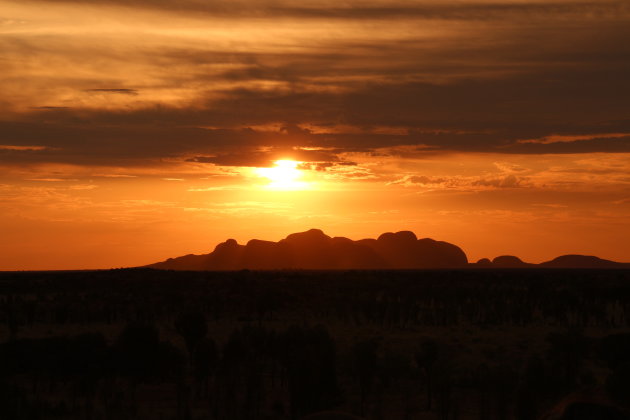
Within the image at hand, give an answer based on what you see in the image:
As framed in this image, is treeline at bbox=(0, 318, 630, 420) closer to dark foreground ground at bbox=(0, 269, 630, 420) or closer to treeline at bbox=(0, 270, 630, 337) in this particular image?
dark foreground ground at bbox=(0, 269, 630, 420)

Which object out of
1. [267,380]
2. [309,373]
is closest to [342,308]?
[267,380]

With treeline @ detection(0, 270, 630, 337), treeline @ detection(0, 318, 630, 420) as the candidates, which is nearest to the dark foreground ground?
treeline @ detection(0, 318, 630, 420)

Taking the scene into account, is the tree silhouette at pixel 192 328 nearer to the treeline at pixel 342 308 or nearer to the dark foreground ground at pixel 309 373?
the dark foreground ground at pixel 309 373

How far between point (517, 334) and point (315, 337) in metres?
19.8

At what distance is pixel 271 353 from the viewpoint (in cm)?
3612

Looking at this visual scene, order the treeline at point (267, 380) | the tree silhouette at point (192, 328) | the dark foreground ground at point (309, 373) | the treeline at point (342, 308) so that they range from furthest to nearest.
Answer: the treeline at point (342, 308) < the tree silhouette at point (192, 328) < the treeline at point (267, 380) < the dark foreground ground at point (309, 373)

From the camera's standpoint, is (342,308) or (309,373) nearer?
(309,373)

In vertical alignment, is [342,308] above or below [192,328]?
above


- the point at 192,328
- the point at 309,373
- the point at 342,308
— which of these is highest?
the point at 342,308

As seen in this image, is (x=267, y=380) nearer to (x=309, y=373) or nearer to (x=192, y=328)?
(x=192, y=328)

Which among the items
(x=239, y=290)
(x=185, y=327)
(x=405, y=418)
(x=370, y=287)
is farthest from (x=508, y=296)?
(x=405, y=418)

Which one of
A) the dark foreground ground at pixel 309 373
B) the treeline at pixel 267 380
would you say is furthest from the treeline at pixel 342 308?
the treeline at pixel 267 380

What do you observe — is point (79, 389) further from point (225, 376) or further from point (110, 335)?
point (110, 335)

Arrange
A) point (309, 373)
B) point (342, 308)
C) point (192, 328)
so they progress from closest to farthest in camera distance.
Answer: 1. point (309, 373)
2. point (192, 328)
3. point (342, 308)
